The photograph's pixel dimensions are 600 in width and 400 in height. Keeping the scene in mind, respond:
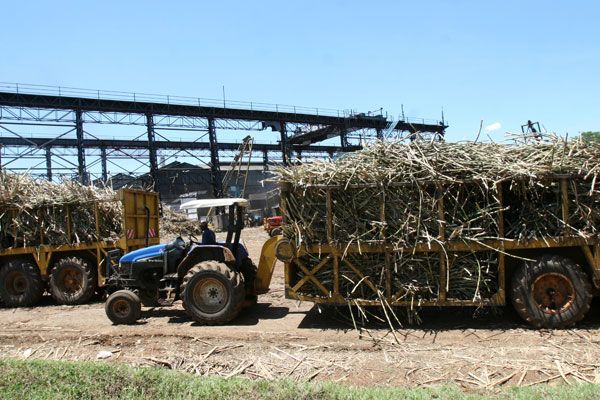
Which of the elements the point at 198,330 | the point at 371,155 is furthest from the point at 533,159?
the point at 198,330

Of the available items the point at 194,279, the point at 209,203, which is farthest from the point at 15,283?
the point at 209,203

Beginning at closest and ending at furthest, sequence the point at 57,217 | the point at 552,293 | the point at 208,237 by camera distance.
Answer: the point at 552,293, the point at 208,237, the point at 57,217

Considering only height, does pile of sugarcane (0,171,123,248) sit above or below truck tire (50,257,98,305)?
above

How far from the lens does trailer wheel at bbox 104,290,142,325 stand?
8.66 meters

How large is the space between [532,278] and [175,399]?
5155mm

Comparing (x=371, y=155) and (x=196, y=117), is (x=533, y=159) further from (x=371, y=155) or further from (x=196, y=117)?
(x=196, y=117)

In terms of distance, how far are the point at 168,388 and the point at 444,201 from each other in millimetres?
4621

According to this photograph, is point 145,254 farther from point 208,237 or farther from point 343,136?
point 343,136

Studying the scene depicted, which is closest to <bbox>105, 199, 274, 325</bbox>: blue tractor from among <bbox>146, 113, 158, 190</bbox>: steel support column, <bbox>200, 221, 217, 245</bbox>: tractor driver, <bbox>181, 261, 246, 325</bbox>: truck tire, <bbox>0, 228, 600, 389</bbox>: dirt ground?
<bbox>181, 261, 246, 325</bbox>: truck tire

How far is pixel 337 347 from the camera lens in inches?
266

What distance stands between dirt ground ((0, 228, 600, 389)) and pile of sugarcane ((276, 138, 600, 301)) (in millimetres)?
700

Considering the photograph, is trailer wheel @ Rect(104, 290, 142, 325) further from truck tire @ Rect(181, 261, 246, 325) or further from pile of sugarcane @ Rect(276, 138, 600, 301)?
pile of sugarcane @ Rect(276, 138, 600, 301)

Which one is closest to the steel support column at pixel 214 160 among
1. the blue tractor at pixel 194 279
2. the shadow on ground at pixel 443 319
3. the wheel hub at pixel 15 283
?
the wheel hub at pixel 15 283

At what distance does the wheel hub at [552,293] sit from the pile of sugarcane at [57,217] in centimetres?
862
